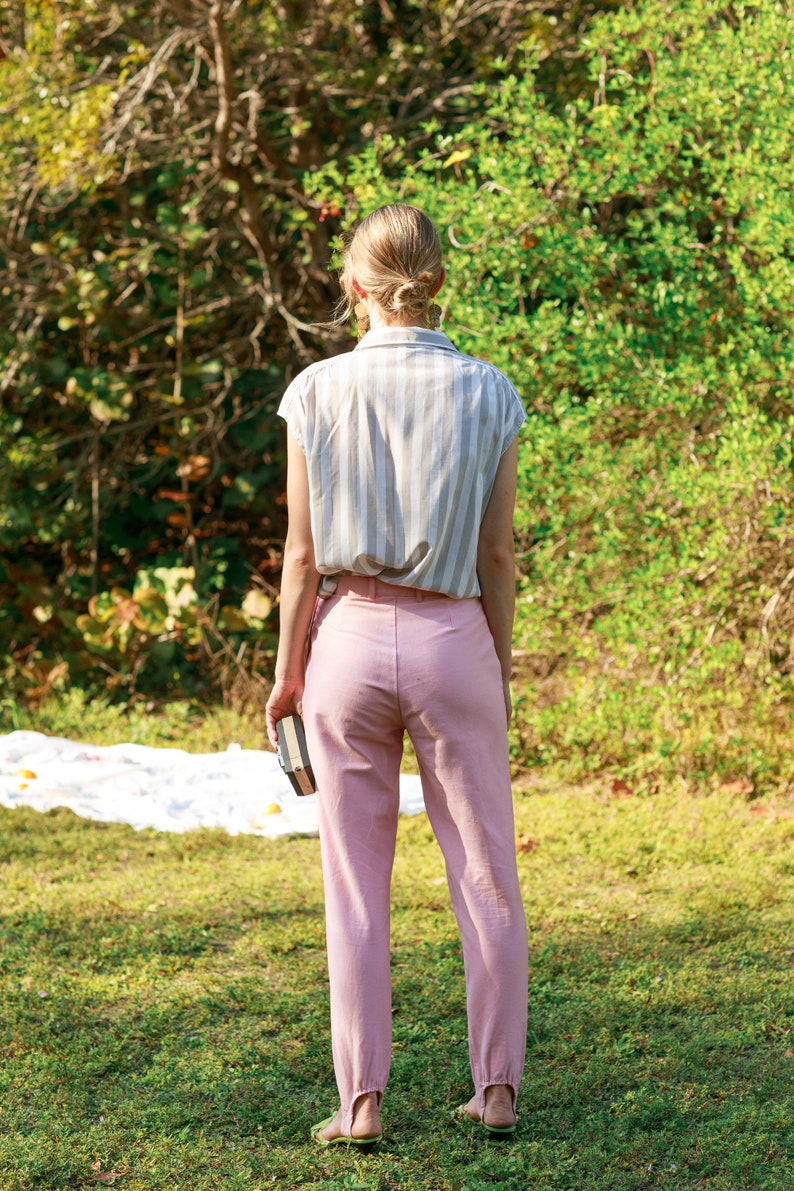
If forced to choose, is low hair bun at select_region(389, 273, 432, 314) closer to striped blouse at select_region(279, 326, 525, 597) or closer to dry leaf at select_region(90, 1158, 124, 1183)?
striped blouse at select_region(279, 326, 525, 597)

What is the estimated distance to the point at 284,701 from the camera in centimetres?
268

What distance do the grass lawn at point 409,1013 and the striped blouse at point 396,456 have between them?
122cm

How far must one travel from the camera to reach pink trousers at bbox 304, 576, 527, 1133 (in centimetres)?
247

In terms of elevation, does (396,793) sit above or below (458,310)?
below

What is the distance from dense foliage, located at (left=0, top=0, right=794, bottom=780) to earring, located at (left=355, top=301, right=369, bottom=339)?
93.7 inches

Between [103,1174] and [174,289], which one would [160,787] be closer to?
[103,1174]

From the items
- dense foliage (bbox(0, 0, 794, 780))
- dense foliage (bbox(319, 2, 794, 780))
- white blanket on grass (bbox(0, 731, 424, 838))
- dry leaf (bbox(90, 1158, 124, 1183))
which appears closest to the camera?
dry leaf (bbox(90, 1158, 124, 1183))

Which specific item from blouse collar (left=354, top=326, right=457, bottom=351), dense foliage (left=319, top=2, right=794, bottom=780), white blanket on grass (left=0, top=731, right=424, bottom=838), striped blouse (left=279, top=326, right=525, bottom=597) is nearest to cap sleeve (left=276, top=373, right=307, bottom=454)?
striped blouse (left=279, top=326, right=525, bottom=597)

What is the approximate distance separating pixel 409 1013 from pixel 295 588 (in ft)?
4.41

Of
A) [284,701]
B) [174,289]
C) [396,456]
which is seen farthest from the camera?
[174,289]

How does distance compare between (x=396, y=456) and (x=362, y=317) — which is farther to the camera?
(x=362, y=317)

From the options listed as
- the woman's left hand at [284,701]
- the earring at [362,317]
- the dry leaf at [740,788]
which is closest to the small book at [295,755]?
the woman's left hand at [284,701]

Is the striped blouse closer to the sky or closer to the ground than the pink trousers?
closer to the sky

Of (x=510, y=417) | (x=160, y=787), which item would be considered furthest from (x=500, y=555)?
(x=160, y=787)
